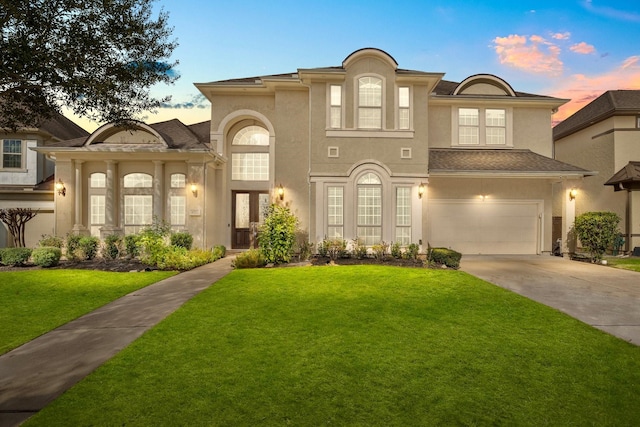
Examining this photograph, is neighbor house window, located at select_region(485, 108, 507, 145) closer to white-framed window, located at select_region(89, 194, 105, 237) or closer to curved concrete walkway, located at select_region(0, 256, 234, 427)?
curved concrete walkway, located at select_region(0, 256, 234, 427)

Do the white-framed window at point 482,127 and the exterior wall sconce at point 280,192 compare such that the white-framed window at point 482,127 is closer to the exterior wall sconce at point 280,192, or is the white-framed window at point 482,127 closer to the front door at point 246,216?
the exterior wall sconce at point 280,192

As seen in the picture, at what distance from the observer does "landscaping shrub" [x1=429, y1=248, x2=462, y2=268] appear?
11.3 meters

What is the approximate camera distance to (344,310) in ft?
20.9

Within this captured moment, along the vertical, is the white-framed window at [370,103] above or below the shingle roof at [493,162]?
above

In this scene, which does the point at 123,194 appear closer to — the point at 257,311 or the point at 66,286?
the point at 66,286

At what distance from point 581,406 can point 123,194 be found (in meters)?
14.9

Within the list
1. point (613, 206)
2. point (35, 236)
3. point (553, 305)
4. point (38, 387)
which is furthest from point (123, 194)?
point (613, 206)

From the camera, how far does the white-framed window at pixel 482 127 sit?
1524cm

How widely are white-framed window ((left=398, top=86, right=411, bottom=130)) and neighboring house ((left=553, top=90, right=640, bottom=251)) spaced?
8715mm

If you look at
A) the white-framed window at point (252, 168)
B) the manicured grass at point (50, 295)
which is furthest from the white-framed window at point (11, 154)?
the white-framed window at point (252, 168)

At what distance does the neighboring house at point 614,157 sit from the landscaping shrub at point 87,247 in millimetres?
19966

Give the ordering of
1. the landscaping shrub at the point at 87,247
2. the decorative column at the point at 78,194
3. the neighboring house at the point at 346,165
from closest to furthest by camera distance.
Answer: the landscaping shrub at the point at 87,247, the neighboring house at the point at 346,165, the decorative column at the point at 78,194

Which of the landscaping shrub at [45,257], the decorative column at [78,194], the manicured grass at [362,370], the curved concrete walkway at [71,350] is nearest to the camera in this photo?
the manicured grass at [362,370]

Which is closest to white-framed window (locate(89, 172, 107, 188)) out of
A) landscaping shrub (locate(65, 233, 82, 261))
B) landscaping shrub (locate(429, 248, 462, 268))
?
landscaping shrub (locate(65, 233, 82, 261))
